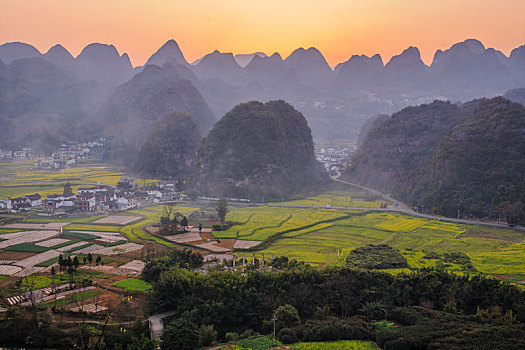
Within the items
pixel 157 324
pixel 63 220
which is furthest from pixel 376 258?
pixel 63 220

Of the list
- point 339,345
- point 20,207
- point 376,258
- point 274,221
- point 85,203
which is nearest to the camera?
point 339,345

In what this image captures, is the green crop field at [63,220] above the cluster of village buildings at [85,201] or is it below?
below

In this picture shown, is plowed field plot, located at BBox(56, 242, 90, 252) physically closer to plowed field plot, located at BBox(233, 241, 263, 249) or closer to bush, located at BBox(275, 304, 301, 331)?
plowed field plot, located at BBox(233, 241, 263, 249)

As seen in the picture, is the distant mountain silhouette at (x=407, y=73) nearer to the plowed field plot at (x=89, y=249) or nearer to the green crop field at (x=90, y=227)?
the green crop field at (x=90, y=227)

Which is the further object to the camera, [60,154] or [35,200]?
[60,154]

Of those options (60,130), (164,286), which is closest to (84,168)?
(60,130)

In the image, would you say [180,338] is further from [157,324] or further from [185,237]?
[185,237]

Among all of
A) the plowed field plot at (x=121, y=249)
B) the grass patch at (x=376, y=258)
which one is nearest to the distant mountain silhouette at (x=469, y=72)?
the grass patch at (x=376, y=258)
